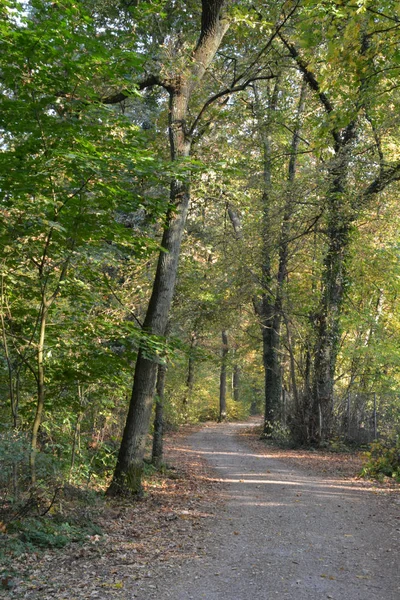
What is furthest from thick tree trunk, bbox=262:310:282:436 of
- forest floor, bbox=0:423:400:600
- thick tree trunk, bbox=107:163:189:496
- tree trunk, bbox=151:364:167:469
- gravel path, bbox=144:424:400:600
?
thick tree trunk, bbox=107:163:189:496

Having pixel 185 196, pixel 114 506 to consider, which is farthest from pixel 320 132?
pixel 114 506

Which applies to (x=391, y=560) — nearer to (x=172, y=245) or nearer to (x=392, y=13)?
(x=172, y=245)

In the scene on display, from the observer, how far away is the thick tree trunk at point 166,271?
8.30 meters

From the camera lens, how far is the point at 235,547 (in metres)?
5.91

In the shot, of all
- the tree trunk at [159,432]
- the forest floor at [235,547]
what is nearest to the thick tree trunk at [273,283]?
the tree trunk at [159,432]

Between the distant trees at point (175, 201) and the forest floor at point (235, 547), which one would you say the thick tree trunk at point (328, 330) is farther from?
the forest floor at point (235, 547)

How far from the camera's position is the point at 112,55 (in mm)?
5711

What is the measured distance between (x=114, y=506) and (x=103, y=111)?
5.78 m

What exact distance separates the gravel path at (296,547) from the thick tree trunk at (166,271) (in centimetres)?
176

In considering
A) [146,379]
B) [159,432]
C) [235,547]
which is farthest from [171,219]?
[235,547]

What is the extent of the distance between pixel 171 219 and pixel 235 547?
544cm

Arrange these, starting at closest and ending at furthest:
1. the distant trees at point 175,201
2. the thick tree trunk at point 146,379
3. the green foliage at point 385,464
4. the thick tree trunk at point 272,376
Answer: the distant trees at point 175,201 < the thick tree trunk at point 146,379 < the green foliage at point 385,464 < the thick tree trunk at point 272,376

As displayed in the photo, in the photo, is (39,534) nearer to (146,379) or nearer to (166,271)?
(146,379)

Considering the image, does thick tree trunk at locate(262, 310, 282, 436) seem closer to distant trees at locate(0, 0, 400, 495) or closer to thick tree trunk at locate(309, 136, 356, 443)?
distant trees at locate(0, 0, 400, 495)
